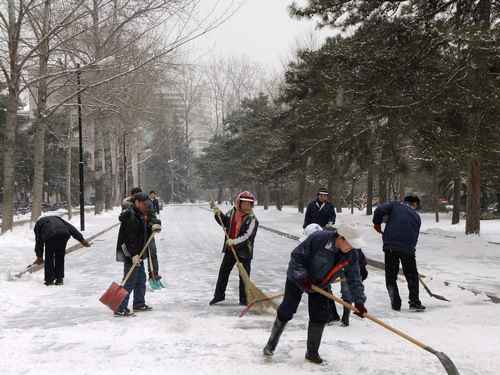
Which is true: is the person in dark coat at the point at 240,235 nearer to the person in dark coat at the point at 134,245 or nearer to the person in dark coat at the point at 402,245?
the person in dark coat at the point at 134,245

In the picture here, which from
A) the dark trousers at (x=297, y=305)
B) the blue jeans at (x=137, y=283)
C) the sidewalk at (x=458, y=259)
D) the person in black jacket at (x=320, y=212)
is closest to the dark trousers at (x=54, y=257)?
the blue jeans at (x=137, y=283)

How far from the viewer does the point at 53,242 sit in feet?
32.5

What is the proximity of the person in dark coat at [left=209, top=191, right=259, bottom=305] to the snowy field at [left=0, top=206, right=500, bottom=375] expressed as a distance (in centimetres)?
30

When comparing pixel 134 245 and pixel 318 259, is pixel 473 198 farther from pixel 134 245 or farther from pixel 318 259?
pixel 318 259

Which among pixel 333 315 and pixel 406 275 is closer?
pixel 333 315

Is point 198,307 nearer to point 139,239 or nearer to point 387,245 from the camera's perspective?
point 139,239

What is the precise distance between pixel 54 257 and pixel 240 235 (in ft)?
14.2

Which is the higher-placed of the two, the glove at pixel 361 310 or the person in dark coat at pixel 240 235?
the person in dark coat at pixel 240 235

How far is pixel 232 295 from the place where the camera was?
9.24m

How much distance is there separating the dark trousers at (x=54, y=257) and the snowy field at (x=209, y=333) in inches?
10.2

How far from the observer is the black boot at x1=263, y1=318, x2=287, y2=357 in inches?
215

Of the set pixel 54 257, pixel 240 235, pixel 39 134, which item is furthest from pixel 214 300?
pixel 39 134

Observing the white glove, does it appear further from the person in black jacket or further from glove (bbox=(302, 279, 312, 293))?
the person in black jacket

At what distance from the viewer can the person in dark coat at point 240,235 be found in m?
8.04
